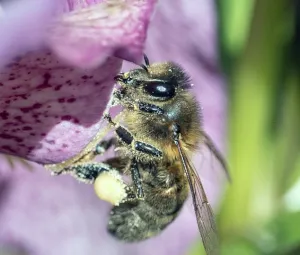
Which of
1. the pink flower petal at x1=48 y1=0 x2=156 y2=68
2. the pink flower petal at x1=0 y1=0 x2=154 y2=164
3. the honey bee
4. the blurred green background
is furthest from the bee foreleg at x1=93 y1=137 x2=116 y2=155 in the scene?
the blurred green background

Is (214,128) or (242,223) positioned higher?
(214,128)

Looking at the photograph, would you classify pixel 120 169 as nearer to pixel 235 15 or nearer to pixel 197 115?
pixel 197 115

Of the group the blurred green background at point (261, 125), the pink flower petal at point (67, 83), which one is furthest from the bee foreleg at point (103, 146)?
the blurred green background at point (261, 125)

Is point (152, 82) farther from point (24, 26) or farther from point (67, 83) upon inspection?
point (24, 26)

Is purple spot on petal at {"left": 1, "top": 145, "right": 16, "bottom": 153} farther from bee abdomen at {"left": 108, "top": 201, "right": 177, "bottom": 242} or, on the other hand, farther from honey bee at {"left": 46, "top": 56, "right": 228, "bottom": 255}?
bee abdomen at {"left": 108, "top": 201, "right": 177, "bottom": 242}

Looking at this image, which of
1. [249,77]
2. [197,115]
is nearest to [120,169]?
[197,115]

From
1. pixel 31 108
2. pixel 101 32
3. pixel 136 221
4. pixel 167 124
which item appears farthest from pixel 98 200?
pixel 101 32

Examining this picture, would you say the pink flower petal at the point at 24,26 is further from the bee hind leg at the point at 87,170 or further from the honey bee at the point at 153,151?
the bee hind leg at the point at 87,170
